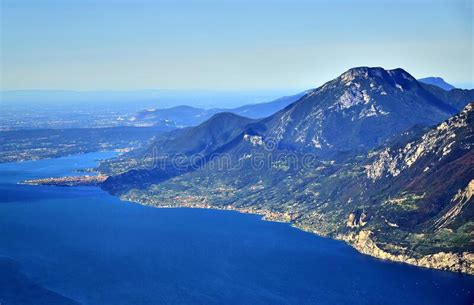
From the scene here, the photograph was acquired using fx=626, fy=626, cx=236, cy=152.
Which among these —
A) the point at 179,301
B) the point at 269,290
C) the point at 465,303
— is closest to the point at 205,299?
the point at 179,301

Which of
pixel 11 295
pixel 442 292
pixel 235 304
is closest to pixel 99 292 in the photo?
pixel 11 295

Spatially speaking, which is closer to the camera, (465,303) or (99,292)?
(465,303)

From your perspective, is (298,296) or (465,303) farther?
(298,296)

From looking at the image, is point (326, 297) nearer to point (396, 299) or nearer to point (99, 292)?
point (396, 299)

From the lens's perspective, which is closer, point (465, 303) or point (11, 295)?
point (465, 303)

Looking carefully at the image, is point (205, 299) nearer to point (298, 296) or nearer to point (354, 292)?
point (298, 296)

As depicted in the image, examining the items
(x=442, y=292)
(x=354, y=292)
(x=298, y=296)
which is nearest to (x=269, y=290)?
(x=298, y=296)

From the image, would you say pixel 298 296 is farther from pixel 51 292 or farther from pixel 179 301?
pixel 51 292
